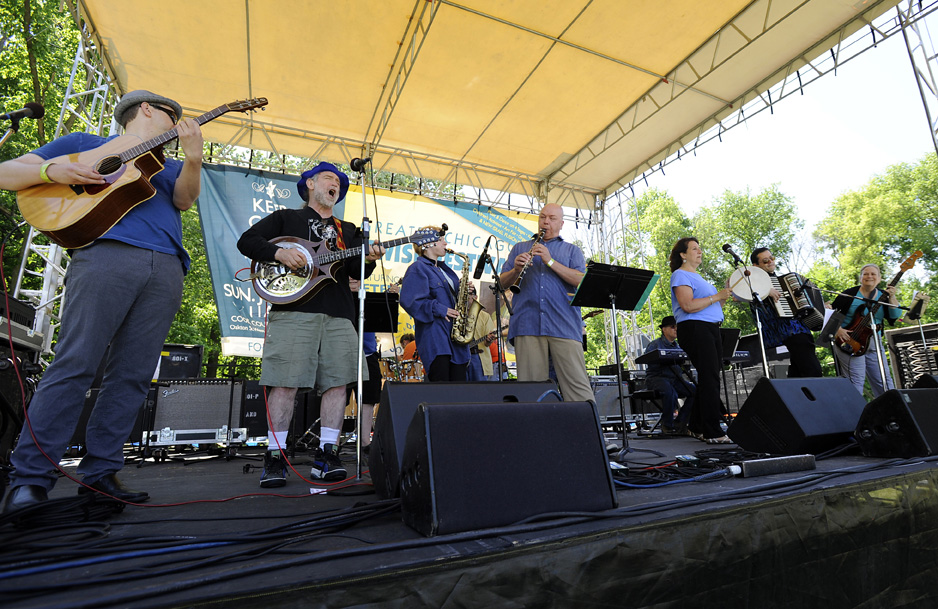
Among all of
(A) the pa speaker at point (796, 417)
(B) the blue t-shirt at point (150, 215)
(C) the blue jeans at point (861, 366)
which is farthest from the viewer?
(C) the blue jeans at point (861, 366)

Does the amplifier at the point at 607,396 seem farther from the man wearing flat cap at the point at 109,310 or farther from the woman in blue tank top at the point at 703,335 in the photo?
the man wearing flat cap at the point at 109,310

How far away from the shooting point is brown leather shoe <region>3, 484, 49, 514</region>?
69.1 inches

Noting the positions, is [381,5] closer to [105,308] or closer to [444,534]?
[105,308]

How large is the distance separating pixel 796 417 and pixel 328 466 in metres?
2.54

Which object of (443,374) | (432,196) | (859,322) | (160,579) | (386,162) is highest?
(386,162)

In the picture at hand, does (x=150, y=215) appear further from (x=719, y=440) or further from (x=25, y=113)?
(x=719, y=440)

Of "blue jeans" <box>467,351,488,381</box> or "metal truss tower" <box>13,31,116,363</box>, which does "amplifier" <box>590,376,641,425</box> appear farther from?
"metal truss tower" <box>13,31,116,363</box>

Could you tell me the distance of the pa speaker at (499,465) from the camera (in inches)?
51.1

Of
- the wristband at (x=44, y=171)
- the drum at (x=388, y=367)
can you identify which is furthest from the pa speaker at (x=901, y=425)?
the drum at (x=388, y=367)

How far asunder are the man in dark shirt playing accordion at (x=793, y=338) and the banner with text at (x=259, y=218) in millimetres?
3122

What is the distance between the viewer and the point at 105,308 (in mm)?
2039

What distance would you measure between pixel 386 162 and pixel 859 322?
7054 millimetres

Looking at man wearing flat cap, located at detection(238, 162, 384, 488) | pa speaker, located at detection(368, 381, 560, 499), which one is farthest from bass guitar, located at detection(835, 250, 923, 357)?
man wearing flat cap, located at detection(238, 162, 384, 488)

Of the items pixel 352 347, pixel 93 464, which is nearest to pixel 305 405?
pixel 352 347
